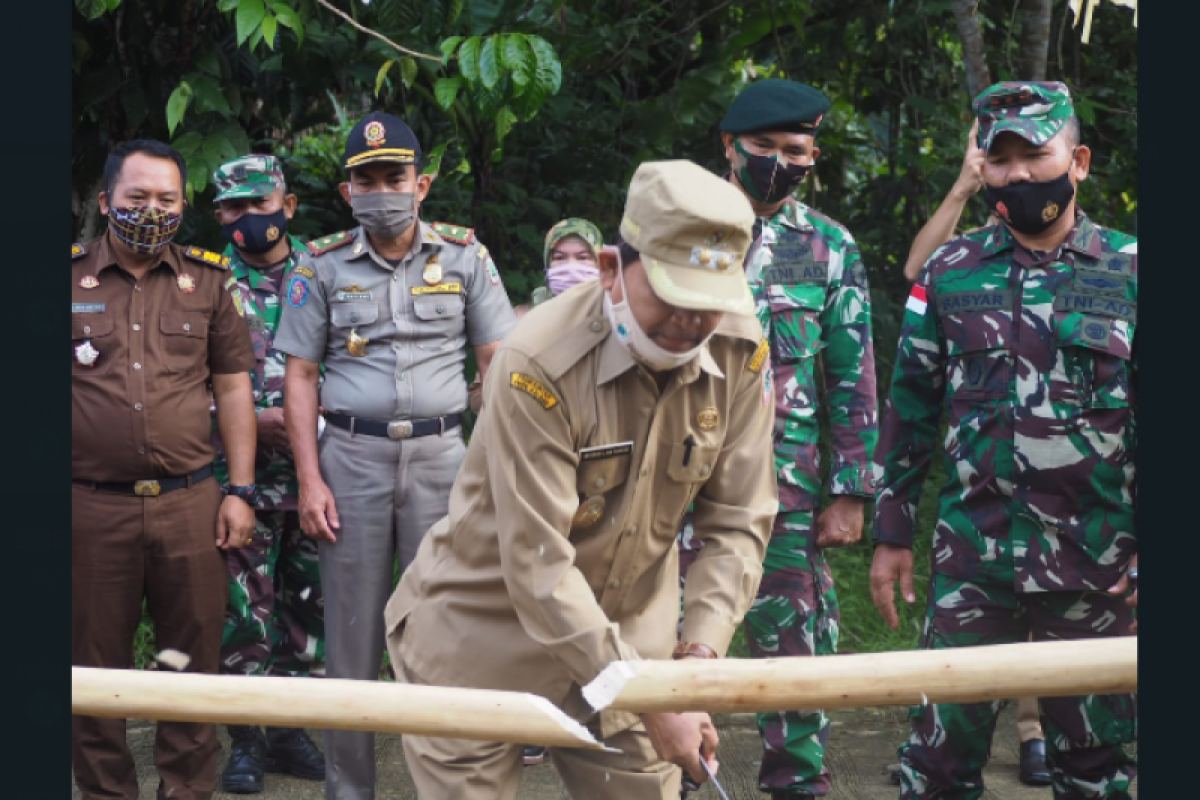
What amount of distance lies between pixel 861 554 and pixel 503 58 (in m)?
3.30

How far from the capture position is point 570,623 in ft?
8.70

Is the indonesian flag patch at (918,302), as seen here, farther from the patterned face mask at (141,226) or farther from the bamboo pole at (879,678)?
the patterned face mask at (141,226)

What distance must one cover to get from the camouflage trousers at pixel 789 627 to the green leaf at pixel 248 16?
242cm

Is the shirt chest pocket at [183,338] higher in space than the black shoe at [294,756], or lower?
higher

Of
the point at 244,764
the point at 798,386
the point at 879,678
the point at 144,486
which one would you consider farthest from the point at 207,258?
the point at 879,678

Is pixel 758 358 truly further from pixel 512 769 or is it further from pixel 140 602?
pixel 140 602

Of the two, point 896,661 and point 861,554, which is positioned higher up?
point 896,661

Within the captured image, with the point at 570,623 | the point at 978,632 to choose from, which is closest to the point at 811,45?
the point at 978,632

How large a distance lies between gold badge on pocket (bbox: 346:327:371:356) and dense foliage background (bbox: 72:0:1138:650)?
4.09ft

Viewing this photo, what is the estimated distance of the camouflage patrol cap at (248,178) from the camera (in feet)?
17.5

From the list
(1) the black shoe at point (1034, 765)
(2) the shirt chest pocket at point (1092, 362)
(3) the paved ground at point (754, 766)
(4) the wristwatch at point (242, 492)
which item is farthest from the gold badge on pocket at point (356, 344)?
(1) the black shoe at point (1034, 765)

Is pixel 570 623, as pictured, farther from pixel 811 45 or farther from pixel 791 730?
pixel 811 45

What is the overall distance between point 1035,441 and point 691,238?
4.97ft

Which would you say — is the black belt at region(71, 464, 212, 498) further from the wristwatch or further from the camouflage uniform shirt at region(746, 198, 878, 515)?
the camouflage uniform shirt at region(746, 198, 878, 515)
